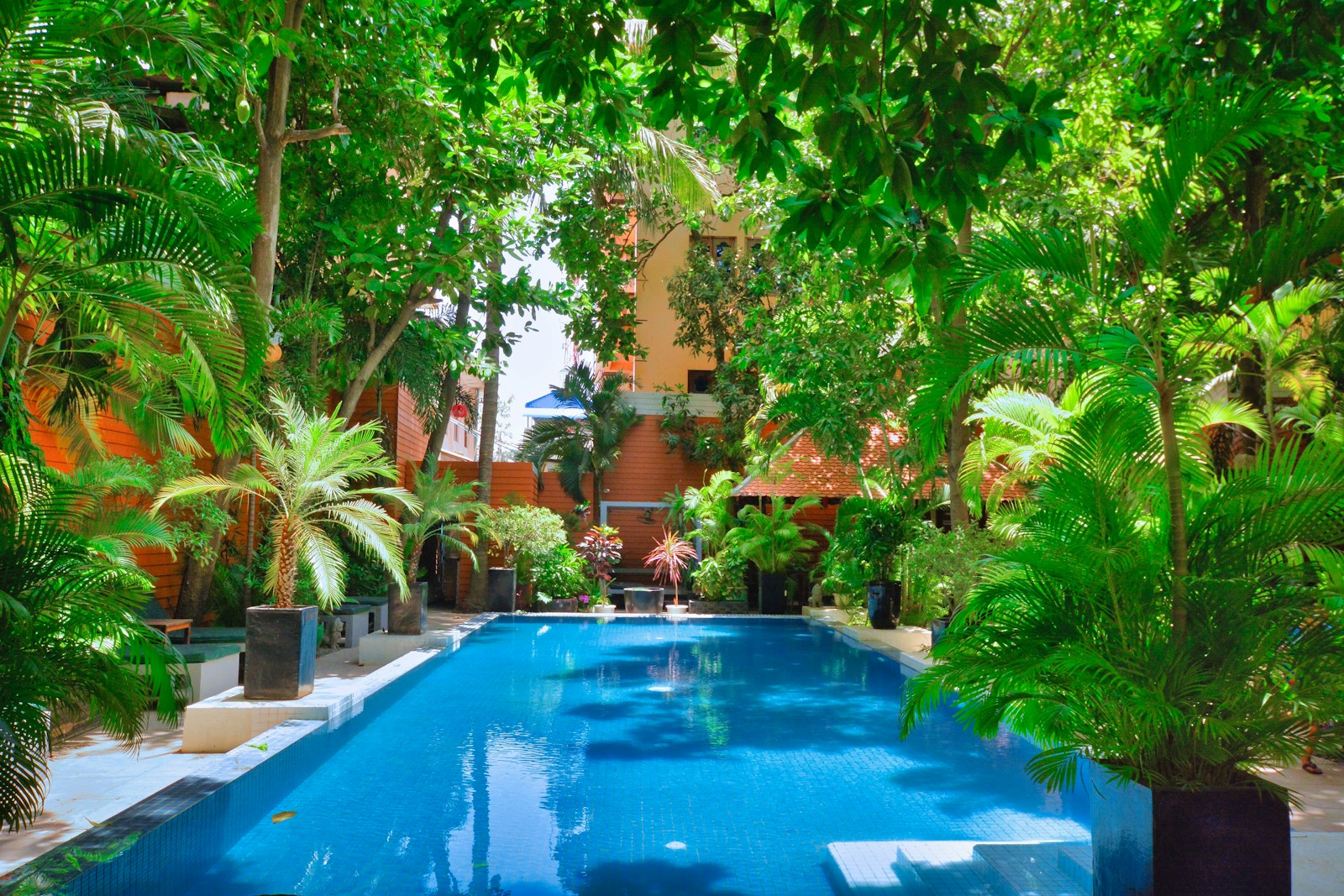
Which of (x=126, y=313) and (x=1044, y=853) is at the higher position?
(x=126, y=313)

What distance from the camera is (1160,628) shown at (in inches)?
152

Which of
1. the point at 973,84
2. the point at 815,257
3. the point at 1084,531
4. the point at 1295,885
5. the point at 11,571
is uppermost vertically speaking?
the point at 815,257

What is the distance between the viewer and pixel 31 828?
14.6 feet

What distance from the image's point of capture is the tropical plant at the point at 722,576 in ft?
57.4

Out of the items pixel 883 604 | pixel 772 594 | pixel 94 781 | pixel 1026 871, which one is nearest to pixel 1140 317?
pixel 1026 871

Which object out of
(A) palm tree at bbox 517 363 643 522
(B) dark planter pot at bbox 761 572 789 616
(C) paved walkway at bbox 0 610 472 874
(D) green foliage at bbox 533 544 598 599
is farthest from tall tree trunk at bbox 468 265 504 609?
(C) paved walkway at bbox 0 610 472 874

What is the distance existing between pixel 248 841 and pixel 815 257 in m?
7.80

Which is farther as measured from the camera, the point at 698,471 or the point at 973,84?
the point at 698,471

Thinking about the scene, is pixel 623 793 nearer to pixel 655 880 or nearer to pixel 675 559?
pixel 655 880

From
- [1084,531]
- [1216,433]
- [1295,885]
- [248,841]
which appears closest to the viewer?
[1295,885]

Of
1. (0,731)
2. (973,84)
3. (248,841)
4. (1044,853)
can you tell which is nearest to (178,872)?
(248,841)

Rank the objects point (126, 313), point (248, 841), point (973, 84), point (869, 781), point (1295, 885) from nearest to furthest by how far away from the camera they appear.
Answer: point (973, 84) → point (1295, 885) → point (126, 313) → point (248, 841) → point (869, 781)

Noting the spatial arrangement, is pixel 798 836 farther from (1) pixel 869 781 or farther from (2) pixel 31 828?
(2) pixel 31 828

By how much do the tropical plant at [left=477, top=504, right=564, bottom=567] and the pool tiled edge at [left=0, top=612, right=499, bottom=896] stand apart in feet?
29.7
